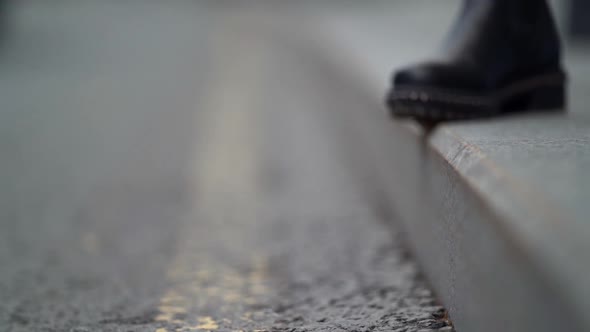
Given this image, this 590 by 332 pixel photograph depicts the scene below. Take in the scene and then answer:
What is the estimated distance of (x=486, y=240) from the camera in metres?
0.52

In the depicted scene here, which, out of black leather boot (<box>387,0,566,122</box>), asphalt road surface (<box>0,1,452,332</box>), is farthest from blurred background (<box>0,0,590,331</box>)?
black leather boot (<box>387,0,566,122</box>)

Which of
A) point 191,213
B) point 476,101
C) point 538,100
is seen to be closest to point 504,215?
point 476,101

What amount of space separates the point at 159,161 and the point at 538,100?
107 centimetres

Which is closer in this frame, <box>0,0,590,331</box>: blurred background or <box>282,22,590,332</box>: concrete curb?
<box>282,22,590,332</box>: concrete curb

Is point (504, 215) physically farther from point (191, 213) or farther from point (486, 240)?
point (191, 213)

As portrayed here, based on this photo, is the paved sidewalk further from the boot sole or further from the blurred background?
the blurred background

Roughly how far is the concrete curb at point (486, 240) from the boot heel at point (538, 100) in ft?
0.46

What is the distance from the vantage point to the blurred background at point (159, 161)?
1030 millimetres

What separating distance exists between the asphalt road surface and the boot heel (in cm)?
27

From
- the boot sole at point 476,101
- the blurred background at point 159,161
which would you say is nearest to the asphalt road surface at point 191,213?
the blurred background at point 159,161

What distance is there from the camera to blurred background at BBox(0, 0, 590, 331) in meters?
1.03

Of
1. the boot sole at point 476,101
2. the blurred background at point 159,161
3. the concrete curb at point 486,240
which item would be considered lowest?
the concrete curb at point 486,240

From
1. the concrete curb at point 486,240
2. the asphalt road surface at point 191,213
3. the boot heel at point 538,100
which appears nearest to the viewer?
the concrete curb at point 486,240

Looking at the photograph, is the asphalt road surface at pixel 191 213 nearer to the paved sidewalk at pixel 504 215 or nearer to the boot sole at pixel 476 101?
the paved sidewalk at pixel 504 215
